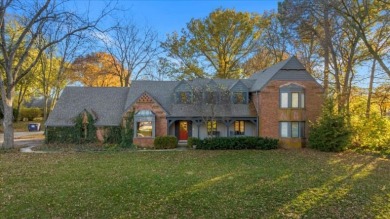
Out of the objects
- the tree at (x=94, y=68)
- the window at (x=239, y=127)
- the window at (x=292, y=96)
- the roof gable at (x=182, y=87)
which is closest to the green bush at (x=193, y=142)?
the window at (x=239, y=127)

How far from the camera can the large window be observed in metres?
21.6

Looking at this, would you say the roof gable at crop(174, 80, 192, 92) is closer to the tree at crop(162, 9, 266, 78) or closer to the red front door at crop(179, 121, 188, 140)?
the red front door at crop(179, 121, 188, 140)

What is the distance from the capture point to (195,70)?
36.3m

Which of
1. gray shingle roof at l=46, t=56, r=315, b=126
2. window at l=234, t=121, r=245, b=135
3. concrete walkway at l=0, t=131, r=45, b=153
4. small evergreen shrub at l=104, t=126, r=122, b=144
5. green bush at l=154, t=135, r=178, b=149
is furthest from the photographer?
window at l=234, t=121, r=245, b=135

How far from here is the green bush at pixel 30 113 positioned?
43.9m

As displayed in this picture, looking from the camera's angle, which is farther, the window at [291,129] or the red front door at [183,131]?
the red front door at [183,131]

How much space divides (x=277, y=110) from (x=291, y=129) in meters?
1.91

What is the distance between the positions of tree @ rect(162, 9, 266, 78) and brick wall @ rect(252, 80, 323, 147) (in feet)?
48.6

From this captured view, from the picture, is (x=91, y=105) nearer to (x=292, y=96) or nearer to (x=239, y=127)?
(x=239, y=127)

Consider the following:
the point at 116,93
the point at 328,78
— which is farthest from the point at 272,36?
the point at 116,93

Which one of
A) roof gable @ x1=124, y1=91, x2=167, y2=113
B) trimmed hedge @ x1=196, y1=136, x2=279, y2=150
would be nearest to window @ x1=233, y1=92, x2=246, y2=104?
trimmed hedge @ x1=196, y1=136, x2=279, y2=150

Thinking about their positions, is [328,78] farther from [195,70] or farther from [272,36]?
[195,70]

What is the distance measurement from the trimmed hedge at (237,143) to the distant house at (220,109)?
1.20 m

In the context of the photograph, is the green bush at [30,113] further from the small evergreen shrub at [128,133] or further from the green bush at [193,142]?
the green bush at [193,142]
